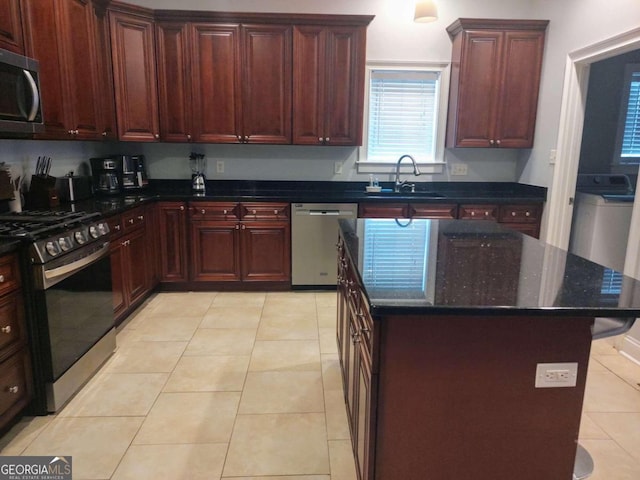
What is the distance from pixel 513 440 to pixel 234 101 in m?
3.56

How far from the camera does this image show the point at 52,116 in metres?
2.87

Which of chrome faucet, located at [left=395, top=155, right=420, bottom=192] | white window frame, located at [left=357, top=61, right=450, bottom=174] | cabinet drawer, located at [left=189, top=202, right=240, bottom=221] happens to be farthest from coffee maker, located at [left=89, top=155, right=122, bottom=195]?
chrome faucet, located at [left=395, top=155, right=420, bottom=192]

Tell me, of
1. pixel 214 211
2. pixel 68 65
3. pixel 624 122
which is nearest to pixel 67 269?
pixel 68 65

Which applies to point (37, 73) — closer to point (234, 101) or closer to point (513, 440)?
point (234, 101)

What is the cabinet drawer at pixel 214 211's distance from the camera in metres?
3.93

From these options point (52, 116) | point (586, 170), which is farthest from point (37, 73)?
point (586, 170)

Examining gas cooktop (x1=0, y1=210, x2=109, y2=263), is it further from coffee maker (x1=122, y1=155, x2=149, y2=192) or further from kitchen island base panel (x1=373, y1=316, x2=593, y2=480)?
kitchen island base panel (x1=373, y1=316, x2=593, y2=480)

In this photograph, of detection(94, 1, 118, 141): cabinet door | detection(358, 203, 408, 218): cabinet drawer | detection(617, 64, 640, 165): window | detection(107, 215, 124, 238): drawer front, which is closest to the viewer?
detection(107, 215, 124, 238): drawer front

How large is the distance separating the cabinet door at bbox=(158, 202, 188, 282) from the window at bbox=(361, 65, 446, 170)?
76.6 inches

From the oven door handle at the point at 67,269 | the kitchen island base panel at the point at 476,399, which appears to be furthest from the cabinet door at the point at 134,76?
the kitchen island base panel at the point at 476,399

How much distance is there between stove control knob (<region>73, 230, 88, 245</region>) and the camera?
2.38 meters

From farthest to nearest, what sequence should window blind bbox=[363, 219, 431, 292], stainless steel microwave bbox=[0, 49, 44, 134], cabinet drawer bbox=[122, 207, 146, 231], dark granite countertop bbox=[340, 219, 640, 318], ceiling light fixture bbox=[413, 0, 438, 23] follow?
cabinet drawer bbox=[122, 207, 146, 231]
ceiling light fixture bbox=[413, 0, 438, 23]
stainless steel microwave bbox=[0, 49, 44, 134]
window blind bbox=[363, 219, 431, 292]
dark granite countertop bbox=[340, 219, 640, 318]

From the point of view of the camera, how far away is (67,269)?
2260 millimetres

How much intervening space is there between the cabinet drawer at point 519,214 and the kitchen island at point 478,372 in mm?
2686
